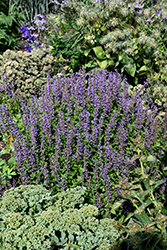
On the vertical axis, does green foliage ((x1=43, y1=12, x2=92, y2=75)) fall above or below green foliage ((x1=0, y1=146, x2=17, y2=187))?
above

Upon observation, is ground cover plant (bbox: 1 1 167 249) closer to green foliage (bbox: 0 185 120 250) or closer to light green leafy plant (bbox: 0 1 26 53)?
green foliage (bbox: 0 185 120 250)

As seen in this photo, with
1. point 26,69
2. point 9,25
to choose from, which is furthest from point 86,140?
point 9,25

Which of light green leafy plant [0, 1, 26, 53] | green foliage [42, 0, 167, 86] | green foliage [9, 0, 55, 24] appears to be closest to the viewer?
green foliage [42, 0, 167, 86]

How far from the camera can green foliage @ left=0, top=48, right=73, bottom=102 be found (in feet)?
16.2

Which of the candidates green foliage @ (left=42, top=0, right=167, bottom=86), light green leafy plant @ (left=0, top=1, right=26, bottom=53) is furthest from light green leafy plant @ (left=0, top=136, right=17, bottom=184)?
light green leafy plant @ (left=0, top=1, right=26, bottom=53)

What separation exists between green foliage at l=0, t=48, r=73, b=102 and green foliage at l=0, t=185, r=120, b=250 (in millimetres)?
2597

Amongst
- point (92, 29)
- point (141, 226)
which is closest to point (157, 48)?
point (92, 29)

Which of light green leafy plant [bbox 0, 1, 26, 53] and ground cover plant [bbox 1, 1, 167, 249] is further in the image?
light green leafy plant [bbox 0, 1, 26, 53]

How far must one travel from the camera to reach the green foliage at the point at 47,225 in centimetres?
228

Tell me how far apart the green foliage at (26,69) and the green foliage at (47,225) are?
8.52 feet

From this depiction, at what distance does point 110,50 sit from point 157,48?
38.1 inches

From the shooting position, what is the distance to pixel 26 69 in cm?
514

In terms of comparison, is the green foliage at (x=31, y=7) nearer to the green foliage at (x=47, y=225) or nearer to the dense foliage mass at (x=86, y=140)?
the dense foliage mass at (x=86, y=140)

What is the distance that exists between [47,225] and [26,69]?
3413 mm
